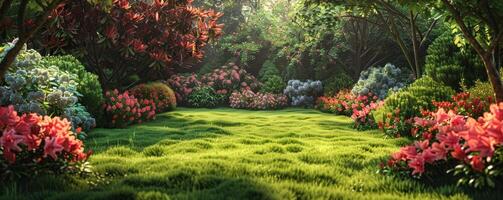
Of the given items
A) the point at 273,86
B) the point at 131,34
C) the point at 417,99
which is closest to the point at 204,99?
the point at 273,86

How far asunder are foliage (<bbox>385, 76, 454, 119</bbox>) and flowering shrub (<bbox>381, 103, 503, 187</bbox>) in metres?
4.17

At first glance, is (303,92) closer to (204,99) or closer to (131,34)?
(204,99)

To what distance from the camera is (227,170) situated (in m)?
6.23

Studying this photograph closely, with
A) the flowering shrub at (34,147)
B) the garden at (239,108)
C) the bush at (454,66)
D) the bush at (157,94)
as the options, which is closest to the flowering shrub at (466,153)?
the garden at (239,108)

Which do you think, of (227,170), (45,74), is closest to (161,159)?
(227,170)

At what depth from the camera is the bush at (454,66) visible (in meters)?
12.7

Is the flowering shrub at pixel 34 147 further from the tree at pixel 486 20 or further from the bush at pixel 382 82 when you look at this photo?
the bush at pixel 382 82

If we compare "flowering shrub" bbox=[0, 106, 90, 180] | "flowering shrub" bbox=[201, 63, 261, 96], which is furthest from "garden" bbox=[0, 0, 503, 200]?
"flowering shrub" bbox=[201, 63, 261, 96]

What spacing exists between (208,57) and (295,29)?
21.3 ft

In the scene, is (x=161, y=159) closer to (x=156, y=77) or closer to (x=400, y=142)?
(x=400, y=142)

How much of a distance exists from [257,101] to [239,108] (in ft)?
3.02

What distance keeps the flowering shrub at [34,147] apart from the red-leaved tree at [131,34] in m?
8.00

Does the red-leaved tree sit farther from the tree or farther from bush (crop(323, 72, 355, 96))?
the tree

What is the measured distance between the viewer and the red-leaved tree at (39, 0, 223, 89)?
1381cm
